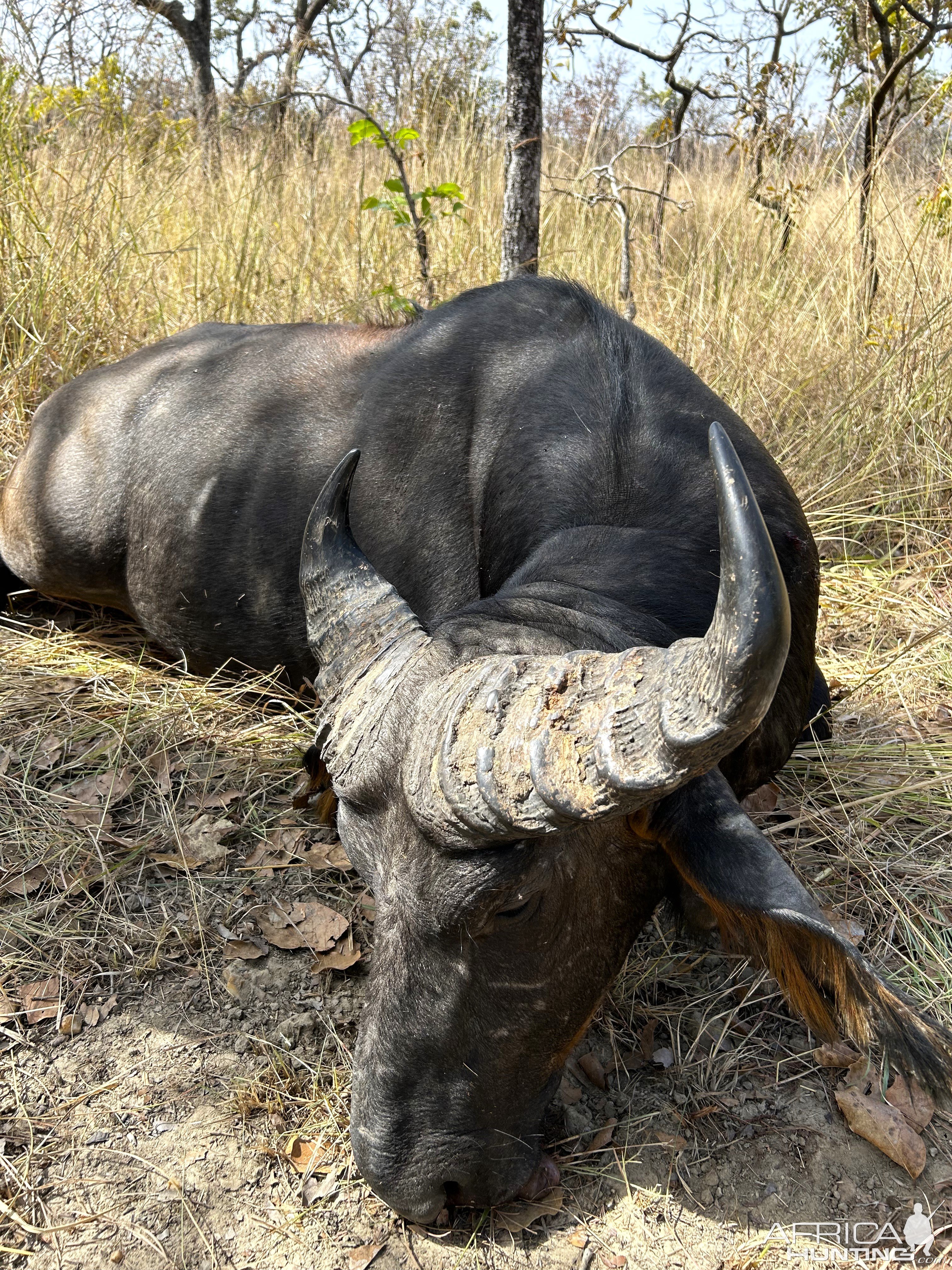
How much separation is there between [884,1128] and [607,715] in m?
1.68

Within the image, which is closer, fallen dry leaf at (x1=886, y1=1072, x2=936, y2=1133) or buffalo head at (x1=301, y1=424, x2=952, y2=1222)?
buffalo head at (x1=301, y1=424, x2=952, y2=1222)

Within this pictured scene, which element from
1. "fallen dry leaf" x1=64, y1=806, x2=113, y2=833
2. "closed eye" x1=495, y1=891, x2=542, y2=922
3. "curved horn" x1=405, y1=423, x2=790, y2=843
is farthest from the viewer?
"fallen dry leaf" x1=64, y1=806, x2=113, y2=833

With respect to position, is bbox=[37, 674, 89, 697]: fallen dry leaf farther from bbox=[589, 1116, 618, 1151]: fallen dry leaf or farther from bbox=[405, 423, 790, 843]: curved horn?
bbox=[589, 1116, 618, 1151]: fallen dry leaf

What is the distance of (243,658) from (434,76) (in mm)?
6847

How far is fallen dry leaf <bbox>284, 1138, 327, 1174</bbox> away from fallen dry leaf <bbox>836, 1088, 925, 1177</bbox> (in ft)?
4.53

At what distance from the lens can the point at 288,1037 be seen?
2.87 meters

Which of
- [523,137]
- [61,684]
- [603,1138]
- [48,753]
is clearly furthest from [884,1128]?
[523,137]

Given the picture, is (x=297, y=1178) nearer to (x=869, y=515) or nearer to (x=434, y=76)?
(x=869, y=515)

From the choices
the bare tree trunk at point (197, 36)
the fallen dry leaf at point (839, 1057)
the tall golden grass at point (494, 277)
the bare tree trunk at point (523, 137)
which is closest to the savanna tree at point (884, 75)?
the tall golden grass at point (494, 277)

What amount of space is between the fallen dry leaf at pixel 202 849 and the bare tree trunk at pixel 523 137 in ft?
12.7

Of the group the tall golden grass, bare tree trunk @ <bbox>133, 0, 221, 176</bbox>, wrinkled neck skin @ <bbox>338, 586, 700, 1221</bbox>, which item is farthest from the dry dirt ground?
bare tree trunk @ <bbox>133, 0, 221, 176</bbox>

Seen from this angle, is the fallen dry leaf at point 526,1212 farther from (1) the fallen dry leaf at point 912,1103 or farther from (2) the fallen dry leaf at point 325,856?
(2) the fallen dry leaf at point 325,856

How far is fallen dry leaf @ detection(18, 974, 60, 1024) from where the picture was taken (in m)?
2.93

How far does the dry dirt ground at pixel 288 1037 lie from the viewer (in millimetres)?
2422
